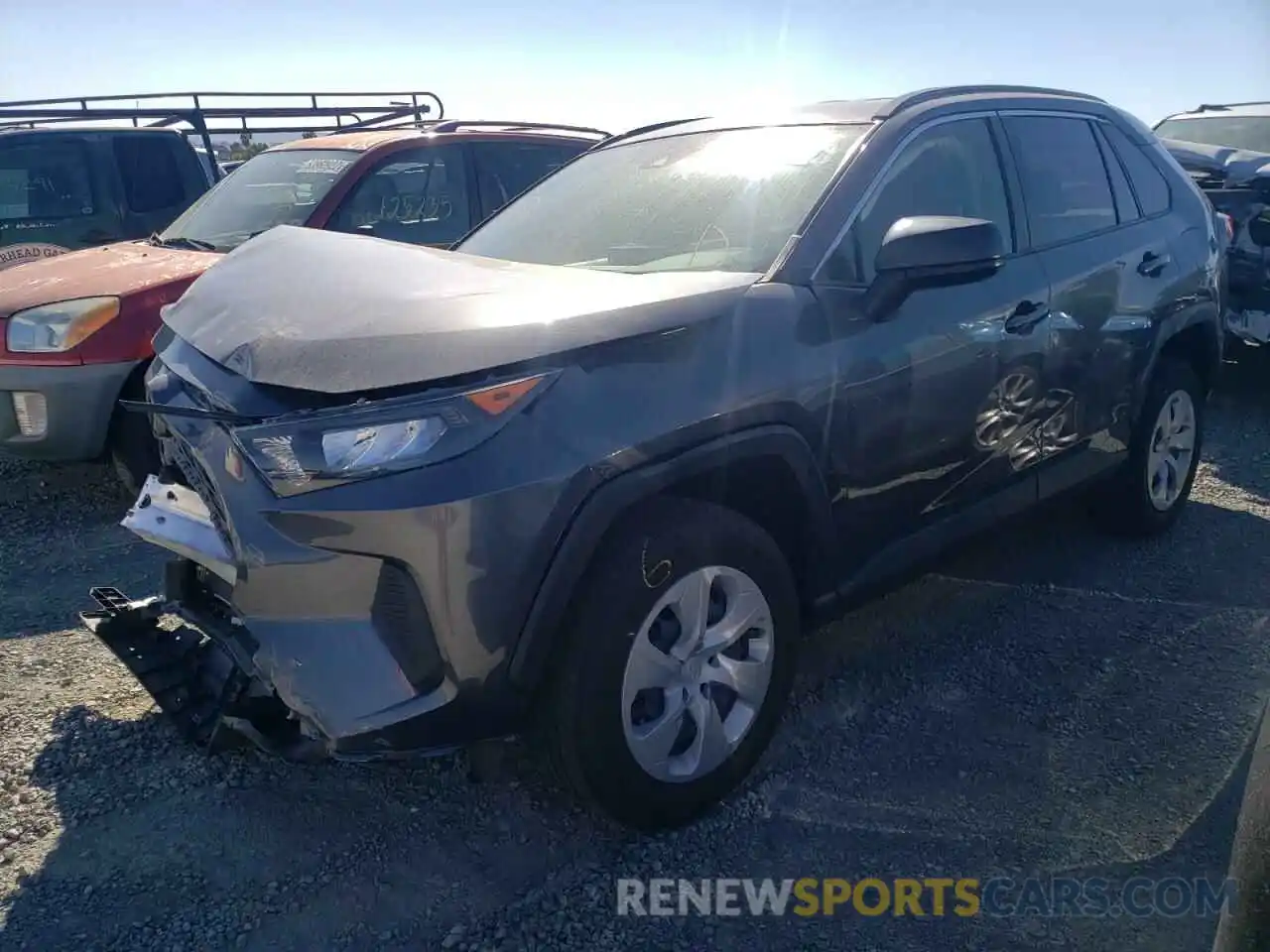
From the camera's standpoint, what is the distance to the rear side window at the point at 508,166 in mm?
6340

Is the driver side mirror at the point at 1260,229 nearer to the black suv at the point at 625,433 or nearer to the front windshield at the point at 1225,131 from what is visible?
the front windshield at the point at 1225,131

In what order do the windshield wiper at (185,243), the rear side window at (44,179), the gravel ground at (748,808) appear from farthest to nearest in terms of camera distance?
the rear side window at (44,179) < the windshield wiper at (185,243) < the gravel ground at (748,808)

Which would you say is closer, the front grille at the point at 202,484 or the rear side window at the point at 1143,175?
the front grille at the point at 202,484

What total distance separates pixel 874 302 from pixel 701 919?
1.64 metres

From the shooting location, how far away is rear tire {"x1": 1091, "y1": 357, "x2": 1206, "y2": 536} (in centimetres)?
432

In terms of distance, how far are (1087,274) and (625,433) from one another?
2.25 metres

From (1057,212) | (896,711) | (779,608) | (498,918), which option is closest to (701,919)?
(498,918)

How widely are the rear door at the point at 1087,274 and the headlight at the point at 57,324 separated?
384 centimetres

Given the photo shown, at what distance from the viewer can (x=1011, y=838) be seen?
8.88 ft

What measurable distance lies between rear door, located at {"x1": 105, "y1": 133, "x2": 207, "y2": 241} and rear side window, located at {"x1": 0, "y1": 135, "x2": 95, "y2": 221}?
0.22 meters

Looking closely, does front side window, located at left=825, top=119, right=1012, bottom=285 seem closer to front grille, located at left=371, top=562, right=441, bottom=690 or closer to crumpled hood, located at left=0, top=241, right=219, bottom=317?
front grille, located at left=371, top=562, right=441, bottom=690

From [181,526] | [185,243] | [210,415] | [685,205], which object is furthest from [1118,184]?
[185,243]

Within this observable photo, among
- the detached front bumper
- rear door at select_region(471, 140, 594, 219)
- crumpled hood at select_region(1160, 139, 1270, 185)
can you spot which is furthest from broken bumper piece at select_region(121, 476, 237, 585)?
crumpled hood at select_region(1160, 139, 1270, 185)

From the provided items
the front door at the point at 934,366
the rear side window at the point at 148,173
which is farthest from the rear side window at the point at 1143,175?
the rear side window at the point at 148,173
